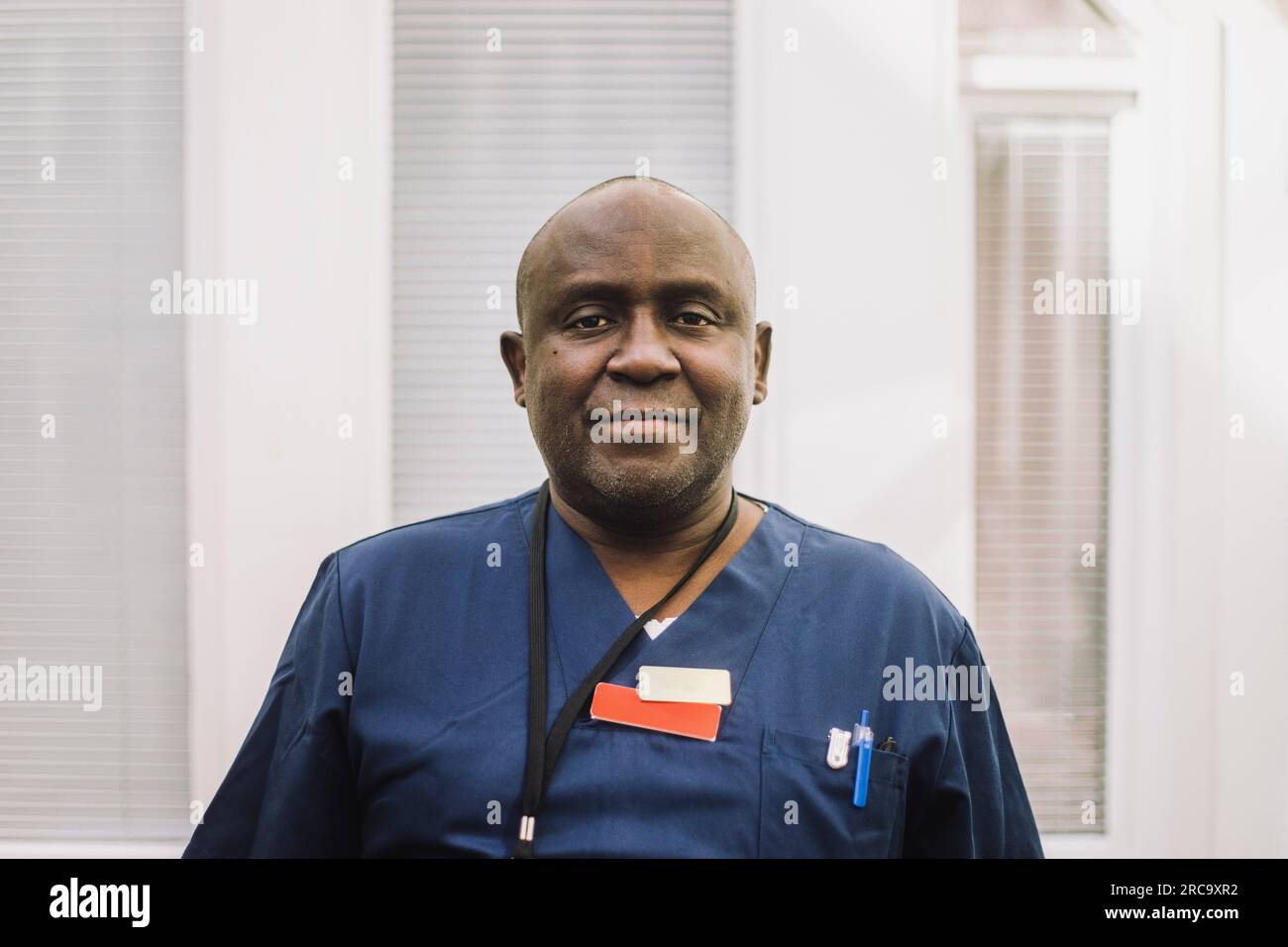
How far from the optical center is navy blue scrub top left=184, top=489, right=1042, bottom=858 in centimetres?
87

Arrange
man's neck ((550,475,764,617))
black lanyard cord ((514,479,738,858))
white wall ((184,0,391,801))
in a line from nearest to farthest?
black lanyard cord ((514,479,738,858)) < man's neck ((550,475,764,617)) < white wall ((184,0,391,801))

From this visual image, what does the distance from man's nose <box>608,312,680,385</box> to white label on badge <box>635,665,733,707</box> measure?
334mm

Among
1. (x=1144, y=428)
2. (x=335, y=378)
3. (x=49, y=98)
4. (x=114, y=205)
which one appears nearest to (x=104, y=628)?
(x=335, y=378)

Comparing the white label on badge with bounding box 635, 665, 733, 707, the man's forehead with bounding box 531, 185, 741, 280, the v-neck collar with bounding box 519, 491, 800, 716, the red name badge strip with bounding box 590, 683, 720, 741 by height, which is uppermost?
the man's forehead with bounding box 531, 185, 741, 280

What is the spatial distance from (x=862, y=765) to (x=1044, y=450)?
709 millimetres

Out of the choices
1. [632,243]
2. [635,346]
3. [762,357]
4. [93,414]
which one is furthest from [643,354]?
[93,414]

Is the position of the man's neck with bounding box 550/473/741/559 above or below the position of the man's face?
below

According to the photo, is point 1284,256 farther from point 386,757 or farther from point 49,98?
point 49,98

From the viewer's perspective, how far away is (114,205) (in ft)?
4.25

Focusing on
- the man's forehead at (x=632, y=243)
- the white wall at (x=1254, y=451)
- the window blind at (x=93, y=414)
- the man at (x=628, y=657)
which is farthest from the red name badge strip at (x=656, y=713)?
the white wall at (x=1254, y=451)

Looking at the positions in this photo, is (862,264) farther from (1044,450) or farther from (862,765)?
(862,765)

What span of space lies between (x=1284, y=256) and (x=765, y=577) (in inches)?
41.7

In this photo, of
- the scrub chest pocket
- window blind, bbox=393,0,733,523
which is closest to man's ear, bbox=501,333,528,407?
window blind, bbox=393,0,733,523

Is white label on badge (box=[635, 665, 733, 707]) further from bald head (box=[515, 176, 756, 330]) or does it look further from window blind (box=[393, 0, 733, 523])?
window blind (box=[393, 0, 733, 523])
